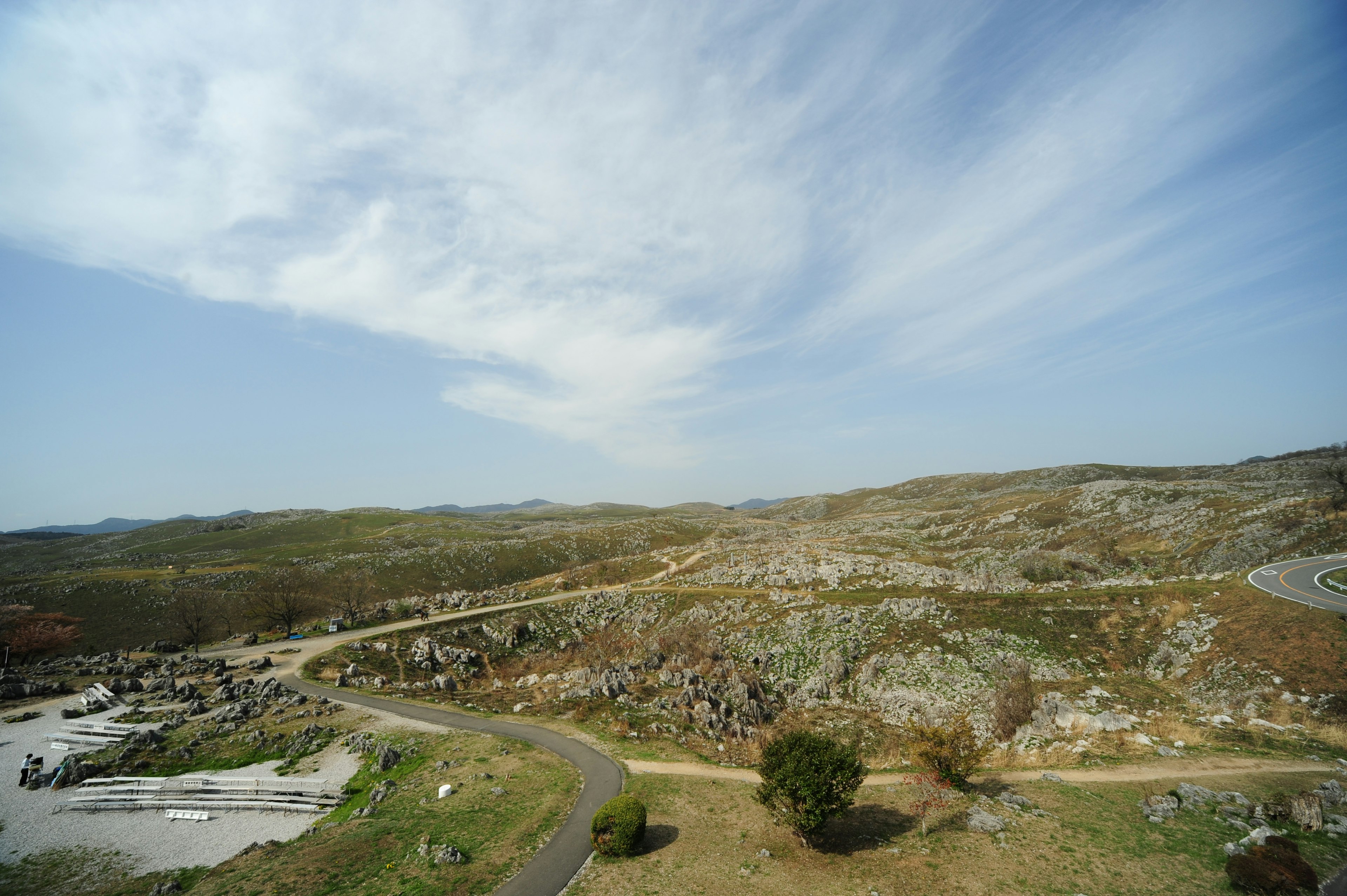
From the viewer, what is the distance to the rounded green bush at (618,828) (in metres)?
20.7

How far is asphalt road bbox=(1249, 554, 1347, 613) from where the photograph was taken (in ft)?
125

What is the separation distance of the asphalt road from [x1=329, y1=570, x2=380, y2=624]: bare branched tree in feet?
330

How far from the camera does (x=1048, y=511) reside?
10162cm

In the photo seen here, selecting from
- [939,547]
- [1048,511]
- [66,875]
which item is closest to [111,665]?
[66,875]

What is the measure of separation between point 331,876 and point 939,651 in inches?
1791

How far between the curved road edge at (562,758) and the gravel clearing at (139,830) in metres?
9.05

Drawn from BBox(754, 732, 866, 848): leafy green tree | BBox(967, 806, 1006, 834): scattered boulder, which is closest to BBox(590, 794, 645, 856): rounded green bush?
BBox(754, 732, 866, 848): leafy green tree

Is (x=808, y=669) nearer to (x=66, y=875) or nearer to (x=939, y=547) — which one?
(x=66, y=875)

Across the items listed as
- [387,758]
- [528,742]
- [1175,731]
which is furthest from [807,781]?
[1175,731]

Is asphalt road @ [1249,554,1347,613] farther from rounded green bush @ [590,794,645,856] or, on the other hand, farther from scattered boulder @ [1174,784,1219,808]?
rounded green bush @ [590,794,645,856]

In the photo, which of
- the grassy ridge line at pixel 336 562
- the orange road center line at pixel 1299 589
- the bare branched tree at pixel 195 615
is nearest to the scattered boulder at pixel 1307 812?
the orange road center line at pixel 1299 589

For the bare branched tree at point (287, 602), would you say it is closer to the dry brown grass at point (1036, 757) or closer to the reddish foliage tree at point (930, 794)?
the reddish foliage tree at point (930, 794)

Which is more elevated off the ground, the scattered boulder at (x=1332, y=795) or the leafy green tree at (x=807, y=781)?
the leafy green tree at (x=807, y=781)

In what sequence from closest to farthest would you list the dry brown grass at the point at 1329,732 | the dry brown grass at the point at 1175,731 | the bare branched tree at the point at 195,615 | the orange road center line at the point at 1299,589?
the dry brown grass at the point at 1329,732 < the dry brown grass at the point at 1175,731 < the orange road center line at the point at 1299,589 < the bare branched tree at the point at 195,615
